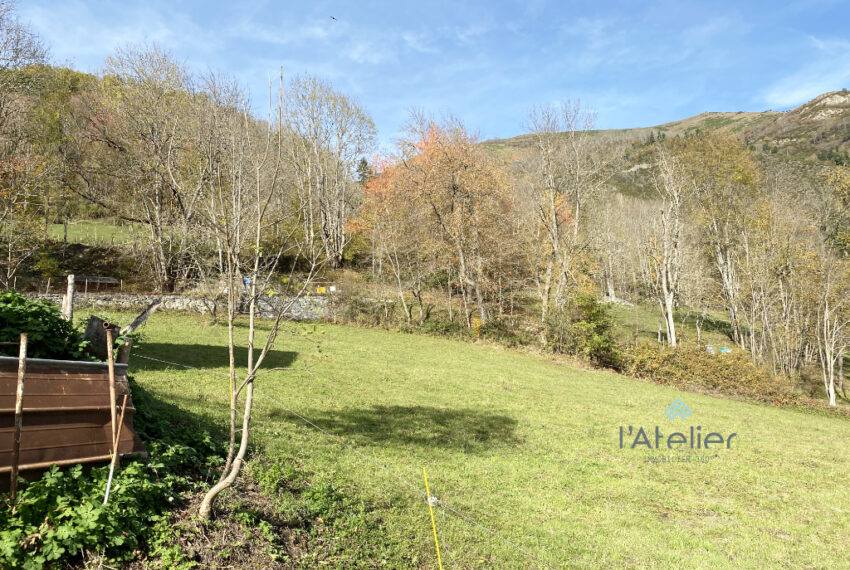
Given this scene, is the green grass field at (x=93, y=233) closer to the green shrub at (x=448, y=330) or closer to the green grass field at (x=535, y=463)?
the green grass field at (x=535, y=463)

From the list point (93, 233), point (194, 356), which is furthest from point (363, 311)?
point (93, 233)

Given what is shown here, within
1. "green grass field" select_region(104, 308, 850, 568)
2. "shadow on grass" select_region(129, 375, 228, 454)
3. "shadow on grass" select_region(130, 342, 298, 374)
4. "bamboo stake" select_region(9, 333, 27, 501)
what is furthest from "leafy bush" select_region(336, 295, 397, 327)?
"bamboo stake" select_region(9, 333, 27, 501)

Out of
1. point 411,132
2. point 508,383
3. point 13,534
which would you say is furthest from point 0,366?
point 411,132

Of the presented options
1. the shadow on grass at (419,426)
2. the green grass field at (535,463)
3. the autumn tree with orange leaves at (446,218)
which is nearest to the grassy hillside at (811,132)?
the autumn tree with orange leaves at (446,218)

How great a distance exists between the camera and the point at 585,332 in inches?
880

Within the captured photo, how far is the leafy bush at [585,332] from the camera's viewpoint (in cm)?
2195

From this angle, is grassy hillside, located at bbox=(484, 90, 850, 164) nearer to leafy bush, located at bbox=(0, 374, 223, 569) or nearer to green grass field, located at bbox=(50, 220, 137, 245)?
green grass field, located at bbox=(50, 220, 137, 245)

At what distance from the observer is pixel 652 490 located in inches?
318

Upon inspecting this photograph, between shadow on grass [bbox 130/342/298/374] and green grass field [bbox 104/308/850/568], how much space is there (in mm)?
99

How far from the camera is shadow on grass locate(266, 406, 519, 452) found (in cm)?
896

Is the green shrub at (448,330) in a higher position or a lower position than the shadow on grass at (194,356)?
lower

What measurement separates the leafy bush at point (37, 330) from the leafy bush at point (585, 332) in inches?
805

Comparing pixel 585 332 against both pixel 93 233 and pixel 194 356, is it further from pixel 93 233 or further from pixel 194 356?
pixel 93 233

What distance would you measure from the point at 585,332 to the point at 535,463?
14.9m
